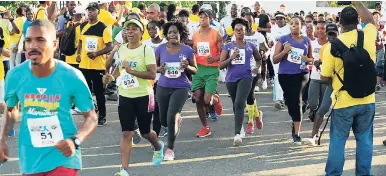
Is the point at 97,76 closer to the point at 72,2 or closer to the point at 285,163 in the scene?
the point at 72,2

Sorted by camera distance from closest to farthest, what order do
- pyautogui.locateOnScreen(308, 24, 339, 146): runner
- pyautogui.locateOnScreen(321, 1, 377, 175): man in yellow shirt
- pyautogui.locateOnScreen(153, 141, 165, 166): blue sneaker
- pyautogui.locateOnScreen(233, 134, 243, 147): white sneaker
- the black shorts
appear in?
pyautogui.locateOnScreen(321, 1, 377, 175): man in yellow shirt, the black shorts, pyautogui.locateOnScreen(153, 141, 165, 166): blue sneaker, pyautogui.locateOnScreen(308, 24, 339, 146): runner, pyautogui.locateOnScreen(233, 134, 243, 147): white sneaker

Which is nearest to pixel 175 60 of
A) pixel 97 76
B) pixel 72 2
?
pixel 97 76

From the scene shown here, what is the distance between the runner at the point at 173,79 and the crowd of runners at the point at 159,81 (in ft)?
0.04

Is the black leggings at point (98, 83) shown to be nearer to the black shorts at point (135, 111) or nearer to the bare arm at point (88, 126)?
the black shorts at point (135, 111)

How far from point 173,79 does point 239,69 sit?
1.21 metres

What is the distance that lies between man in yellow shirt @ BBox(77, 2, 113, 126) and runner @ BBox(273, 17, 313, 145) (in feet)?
9.77

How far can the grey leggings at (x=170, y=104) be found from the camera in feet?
26.3

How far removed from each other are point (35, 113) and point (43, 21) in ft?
2.04

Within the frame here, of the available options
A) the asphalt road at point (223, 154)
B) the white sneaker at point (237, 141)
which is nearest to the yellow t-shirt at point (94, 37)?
the asphalt road at point (223, 154)

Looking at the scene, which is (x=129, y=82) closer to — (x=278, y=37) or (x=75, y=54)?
(x=75, y=54)

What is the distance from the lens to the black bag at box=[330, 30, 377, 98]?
6.23 metres

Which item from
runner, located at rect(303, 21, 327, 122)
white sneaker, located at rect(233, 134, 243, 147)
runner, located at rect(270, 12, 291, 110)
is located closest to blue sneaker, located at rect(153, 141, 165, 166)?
white sneaker, located at rect(233, 134, 243, 147)

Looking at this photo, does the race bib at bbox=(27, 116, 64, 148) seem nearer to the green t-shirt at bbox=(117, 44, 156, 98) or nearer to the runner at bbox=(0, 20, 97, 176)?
the runner at bbox=(0, 20, 97, 176)

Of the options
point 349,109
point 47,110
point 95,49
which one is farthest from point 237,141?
point 47,110
